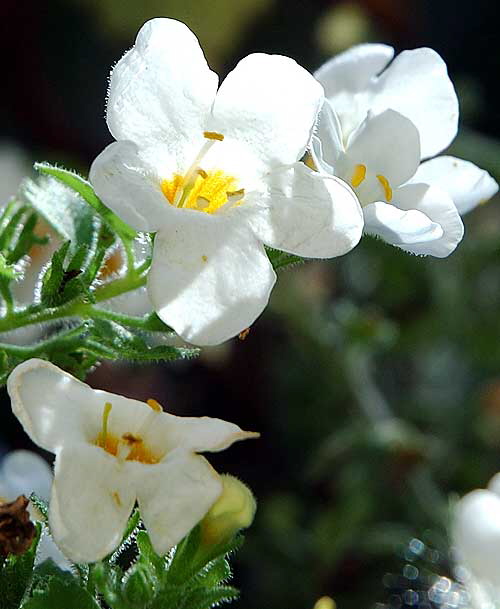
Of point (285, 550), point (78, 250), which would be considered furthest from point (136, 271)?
point (285, 550)

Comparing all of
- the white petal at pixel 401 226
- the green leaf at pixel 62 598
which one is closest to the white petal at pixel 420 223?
the white petal at pixel 401 226

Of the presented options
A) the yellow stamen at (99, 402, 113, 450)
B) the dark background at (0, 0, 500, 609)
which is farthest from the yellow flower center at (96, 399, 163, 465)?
the dark background at (0, 0, 500, 609)

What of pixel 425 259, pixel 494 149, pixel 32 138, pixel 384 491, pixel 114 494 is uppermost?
pixel 114 494

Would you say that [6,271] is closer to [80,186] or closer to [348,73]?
[80,186]

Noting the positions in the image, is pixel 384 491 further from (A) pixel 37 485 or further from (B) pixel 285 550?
(A) pixel 37 485

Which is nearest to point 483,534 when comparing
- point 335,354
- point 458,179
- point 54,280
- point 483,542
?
point 483,542

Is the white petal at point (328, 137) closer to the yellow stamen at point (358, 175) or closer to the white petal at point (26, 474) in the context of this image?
the yellow stamen at point (358, 175)
